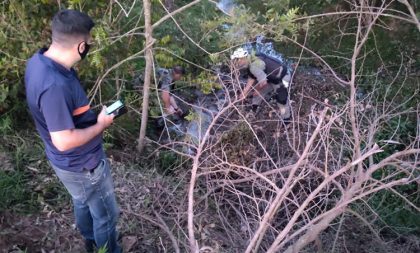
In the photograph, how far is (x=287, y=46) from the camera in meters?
7.79

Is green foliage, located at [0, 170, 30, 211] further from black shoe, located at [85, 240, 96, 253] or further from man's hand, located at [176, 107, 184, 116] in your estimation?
man's hand, located at [176, 107, 184, 116]

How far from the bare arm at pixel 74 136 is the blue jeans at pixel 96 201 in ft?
0.86

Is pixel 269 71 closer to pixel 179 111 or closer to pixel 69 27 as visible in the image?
pixel 179 111

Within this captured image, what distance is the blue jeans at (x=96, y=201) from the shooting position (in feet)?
9.39

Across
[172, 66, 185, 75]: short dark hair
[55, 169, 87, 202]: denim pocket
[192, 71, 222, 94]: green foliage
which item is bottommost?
[192, 71, 222, 94]: green foliage

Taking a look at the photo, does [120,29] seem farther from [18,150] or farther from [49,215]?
[49,215]

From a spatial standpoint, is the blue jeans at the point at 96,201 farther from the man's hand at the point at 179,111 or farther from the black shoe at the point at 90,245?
the man's hand at the point at 179,111

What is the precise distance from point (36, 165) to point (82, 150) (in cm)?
167

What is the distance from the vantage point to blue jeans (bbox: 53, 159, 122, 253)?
286cm

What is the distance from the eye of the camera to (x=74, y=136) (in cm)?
255

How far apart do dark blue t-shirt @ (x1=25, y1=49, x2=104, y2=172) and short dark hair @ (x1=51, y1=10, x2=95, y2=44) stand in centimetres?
13

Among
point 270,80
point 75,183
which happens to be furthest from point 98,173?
point 270,80

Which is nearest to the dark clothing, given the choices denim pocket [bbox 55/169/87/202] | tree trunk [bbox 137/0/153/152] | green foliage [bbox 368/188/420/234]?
tree trunk [bbox 137/0/153/152]

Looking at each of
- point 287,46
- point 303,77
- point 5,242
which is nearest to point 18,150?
point 5,242
